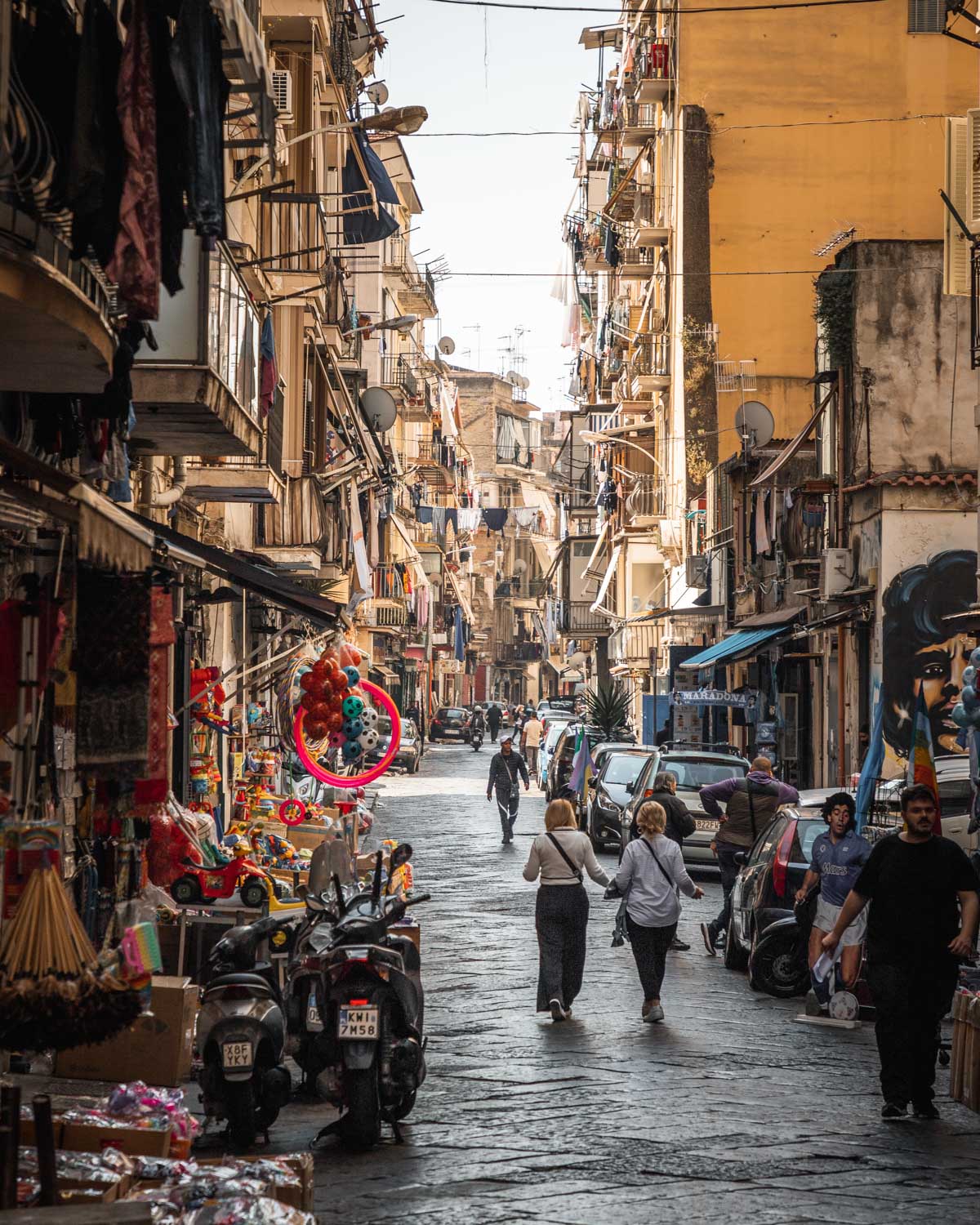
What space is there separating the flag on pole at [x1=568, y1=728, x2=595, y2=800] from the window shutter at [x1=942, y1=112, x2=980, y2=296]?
12769mm

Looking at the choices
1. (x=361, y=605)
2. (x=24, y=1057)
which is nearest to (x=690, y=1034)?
(x=24, y=1057)

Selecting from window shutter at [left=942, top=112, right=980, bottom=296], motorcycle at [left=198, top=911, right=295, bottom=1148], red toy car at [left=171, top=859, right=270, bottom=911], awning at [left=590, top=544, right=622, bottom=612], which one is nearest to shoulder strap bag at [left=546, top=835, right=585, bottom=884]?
red toy car at [left=171, top=859, right=270, bottom=911]

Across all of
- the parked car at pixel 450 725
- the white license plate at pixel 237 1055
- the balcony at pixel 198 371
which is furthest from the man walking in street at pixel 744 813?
the parked car at pixel 450 725

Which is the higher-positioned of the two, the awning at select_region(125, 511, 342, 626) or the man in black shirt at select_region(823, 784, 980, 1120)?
the awning at select_region(125, 511, 342, 626)

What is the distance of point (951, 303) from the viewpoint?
25.6 metres

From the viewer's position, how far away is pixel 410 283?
215 feet

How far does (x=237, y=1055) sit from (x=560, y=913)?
13.9 ft

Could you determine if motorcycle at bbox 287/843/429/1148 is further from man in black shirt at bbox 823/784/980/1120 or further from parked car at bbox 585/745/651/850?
parked car at bbox 585/745/651/850

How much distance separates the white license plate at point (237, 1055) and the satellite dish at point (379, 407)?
3329 centimetres

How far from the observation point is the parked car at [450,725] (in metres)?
75.6

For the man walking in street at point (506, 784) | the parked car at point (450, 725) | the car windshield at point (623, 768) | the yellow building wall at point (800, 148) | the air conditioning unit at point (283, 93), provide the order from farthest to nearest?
the parked car at point (450, 725)
the yellow building wall at point (800, 148)
the man walking in street at point (506, 784)
the car windshield at point (623, 768)
the air conditioning unit at point (283, 93)

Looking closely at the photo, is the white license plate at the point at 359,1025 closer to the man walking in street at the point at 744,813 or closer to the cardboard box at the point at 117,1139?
the cardboard box at the point at 117,1139

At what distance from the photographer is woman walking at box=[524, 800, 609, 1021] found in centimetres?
1199

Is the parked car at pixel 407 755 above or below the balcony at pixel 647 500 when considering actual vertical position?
below
